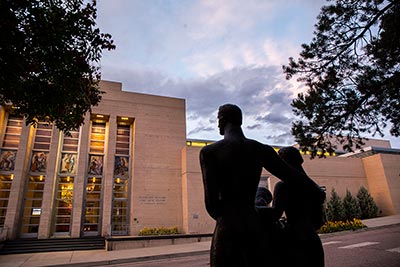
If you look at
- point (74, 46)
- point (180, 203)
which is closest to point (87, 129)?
point (180, 203)

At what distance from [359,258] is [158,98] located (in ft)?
74.2

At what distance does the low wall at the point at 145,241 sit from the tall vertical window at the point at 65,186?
6.53 m

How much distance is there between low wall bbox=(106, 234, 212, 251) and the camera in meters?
16.8

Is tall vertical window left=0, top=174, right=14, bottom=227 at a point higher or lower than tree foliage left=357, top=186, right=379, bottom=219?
higher

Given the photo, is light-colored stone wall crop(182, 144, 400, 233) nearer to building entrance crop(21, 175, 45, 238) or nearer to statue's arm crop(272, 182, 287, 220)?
building entrance crop(21, 175, 45, 238)

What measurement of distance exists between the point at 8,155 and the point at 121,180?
9.28 metres

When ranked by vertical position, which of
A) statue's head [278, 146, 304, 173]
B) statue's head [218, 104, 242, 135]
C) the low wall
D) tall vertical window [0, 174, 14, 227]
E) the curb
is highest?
tall vertical window [0, 174, 14, 227]

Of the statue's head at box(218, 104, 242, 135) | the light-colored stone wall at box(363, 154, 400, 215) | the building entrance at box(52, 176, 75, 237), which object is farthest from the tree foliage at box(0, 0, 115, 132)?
the light-colored stone wall at box(363, 154, 400, 215)

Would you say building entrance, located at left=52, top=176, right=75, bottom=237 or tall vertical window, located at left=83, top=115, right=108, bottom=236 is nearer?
building entrance, located at left=52, top=176, right=75, bottom=237

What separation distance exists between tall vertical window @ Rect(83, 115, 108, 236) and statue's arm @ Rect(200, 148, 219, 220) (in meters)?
23.0

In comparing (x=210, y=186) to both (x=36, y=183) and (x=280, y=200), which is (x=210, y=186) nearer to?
(x=280, y=200)

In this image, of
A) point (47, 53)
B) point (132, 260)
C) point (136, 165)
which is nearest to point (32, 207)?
point (136, 165)

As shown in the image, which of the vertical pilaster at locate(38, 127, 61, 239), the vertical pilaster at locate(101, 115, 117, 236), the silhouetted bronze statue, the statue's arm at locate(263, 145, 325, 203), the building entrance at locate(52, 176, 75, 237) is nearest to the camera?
the silhouetted bronze statue

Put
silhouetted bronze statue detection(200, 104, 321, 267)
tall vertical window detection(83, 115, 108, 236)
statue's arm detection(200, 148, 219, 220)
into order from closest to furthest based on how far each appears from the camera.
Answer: silhouetted bronze statue detection(200, 104, 321, 267) < statue's arm detection(200, 148, 219, 220) < tall vertical window detection(83, 115, 108, 236)
